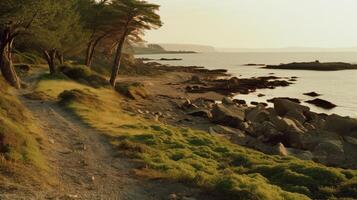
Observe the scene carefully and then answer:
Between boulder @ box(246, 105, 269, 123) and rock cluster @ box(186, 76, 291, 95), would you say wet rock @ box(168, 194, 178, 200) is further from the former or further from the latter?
rock cluster @ box(186, 76, 291, 95)

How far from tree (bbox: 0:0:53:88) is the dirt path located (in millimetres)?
10035

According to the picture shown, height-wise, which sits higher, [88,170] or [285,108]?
[88,170]

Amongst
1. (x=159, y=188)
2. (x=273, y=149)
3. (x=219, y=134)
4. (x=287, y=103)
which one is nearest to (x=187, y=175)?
(x=159, y=188)

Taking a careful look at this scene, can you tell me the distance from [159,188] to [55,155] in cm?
507

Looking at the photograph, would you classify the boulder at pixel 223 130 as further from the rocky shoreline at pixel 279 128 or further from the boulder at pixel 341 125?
the boulder at pixel 341 125

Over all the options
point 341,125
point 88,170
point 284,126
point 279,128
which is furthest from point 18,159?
point 341,125

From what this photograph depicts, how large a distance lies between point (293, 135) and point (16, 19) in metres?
20.9

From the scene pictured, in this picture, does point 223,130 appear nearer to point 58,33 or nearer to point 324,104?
point 58,33

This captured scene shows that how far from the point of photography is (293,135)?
28.3 meters

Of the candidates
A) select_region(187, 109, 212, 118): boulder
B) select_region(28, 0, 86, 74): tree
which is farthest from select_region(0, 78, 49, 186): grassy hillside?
select_region(187, 109, 212, 118): boulder

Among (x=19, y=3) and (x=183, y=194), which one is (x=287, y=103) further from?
(x=183, y=194)

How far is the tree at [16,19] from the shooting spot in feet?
93.2

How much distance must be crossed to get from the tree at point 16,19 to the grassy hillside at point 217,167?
7.59 meters

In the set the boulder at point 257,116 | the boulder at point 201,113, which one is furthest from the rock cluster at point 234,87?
the boulder at point 201,113
